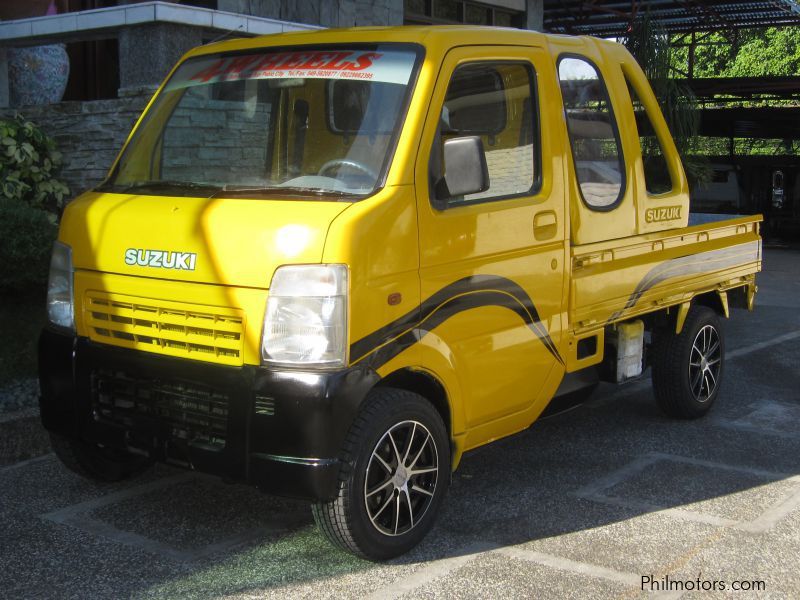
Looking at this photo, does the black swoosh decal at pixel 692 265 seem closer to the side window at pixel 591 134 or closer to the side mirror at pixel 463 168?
the side window at pixel 591 134

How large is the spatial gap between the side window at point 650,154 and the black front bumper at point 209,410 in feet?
8.97

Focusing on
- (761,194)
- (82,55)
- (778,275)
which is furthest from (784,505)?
(761,194)

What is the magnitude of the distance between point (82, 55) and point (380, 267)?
9.10 meters

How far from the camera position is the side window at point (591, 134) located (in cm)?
518

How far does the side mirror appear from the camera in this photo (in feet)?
13.7

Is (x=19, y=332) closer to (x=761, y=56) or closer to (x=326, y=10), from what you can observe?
(x=326, y=10)

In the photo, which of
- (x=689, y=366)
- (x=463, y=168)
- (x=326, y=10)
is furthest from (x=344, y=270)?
(x=326, y=10)

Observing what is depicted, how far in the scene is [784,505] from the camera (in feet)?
16.2

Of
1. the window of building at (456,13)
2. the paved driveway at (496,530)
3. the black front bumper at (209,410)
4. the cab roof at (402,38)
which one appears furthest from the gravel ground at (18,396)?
the window of building at (456,13)

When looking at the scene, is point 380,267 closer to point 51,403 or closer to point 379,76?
point 379,76

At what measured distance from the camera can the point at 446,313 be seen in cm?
432

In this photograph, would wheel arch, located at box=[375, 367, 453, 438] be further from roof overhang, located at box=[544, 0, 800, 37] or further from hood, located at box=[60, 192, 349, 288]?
roof overhang, located at box=[544, 0, 800, 37]

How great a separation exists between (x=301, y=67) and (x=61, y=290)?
1.46 m

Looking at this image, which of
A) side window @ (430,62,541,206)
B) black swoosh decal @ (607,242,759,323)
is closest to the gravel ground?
side window @ (430,62,541,206)
